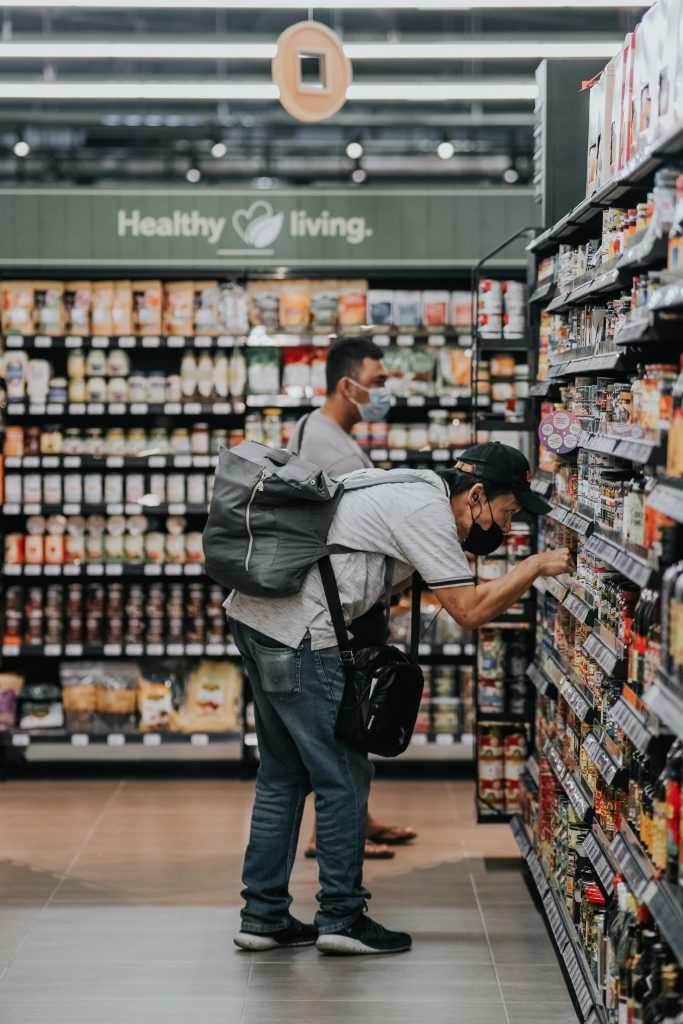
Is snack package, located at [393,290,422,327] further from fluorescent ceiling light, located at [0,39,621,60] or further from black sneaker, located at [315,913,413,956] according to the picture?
black sneaker, located at [315,913,413,956]

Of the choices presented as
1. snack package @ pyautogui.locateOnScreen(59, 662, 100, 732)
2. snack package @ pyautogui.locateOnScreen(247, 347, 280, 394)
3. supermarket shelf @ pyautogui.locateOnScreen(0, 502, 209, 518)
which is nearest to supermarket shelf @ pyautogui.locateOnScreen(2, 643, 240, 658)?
snack package @ pyautogui.locateOnScreen(59, 662, 100, 732)

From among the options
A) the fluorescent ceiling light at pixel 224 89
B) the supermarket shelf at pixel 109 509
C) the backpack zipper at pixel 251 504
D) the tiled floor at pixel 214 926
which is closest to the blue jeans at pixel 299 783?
the tiled floor at pixel 214 926

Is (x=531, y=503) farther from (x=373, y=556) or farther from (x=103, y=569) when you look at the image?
(x=103, y=569)

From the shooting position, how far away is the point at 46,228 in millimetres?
6914

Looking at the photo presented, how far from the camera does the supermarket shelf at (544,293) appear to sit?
469 cm

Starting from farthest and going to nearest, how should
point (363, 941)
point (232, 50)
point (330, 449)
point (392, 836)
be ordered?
point (232, 50) < point (392, 836) < point (330, 449) < point (363, 941)

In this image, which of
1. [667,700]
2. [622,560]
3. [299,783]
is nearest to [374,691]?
[299,783]

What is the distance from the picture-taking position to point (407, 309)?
22.7ft

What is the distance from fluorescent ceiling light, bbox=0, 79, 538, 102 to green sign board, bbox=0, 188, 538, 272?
50cm

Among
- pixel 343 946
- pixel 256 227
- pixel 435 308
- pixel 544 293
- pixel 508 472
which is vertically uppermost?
pixel 256 227

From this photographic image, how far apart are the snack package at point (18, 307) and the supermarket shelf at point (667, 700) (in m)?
4.95

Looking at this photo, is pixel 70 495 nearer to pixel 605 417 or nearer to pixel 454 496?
pixel 454 496

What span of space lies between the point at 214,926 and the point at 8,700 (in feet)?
8.91

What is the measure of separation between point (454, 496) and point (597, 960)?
4.58ft
